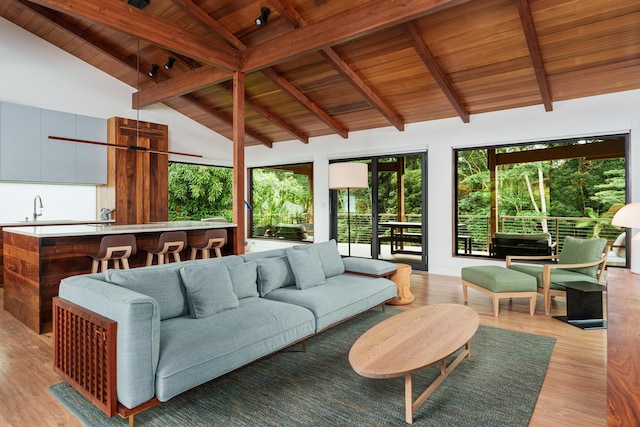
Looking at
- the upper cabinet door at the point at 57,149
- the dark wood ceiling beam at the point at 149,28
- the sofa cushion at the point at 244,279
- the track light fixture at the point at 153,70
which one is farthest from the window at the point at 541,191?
the upper cabinet door at the point at 57,149

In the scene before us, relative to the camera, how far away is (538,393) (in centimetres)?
234

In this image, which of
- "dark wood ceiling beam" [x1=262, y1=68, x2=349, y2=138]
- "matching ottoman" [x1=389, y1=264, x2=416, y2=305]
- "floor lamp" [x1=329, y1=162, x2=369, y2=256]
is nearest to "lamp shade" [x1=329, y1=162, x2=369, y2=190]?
"floor lamp" [x1=329, y1=162, x2=369, y2=256]

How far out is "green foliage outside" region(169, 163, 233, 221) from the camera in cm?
1073

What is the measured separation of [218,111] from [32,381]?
6303 mm

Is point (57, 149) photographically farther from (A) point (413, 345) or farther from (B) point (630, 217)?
(B) point (630, 217)

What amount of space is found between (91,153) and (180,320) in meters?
5.25

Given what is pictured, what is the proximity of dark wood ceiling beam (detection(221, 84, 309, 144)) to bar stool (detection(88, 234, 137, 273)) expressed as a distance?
377 centimetres

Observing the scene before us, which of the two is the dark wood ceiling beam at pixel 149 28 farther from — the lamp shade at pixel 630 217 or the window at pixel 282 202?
the lamp shade at pixel 630 217

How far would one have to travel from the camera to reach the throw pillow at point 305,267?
11.2 feet

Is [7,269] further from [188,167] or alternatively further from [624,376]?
[188,167]

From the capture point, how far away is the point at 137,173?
6867 mm

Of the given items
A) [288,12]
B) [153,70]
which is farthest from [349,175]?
[153,70]

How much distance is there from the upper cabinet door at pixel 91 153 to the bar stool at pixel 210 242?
9.51ft

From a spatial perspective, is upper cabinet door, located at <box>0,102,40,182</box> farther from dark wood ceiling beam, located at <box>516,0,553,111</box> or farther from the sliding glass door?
dark wood ceiling beam, located at <box>516,0,553,111</box>
